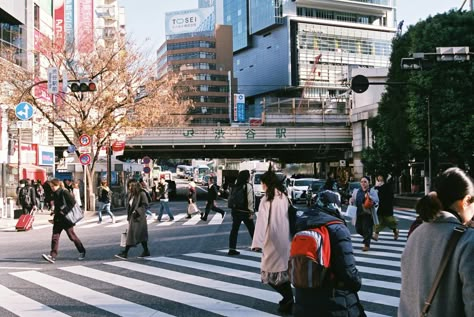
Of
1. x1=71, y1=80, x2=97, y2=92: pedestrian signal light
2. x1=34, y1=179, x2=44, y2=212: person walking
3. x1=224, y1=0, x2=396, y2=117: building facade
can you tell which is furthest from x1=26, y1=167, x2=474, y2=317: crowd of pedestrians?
x1=224, y1=0, x2=396, y2=117: building facade

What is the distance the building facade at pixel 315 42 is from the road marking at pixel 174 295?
295 feet

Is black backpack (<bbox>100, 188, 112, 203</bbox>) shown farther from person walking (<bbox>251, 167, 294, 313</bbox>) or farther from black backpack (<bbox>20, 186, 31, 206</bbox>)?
person walking (<bbox>251, 167, 294, 313</bbox>)

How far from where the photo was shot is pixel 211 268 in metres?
9.70

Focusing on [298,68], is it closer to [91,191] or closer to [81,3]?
[81,3]

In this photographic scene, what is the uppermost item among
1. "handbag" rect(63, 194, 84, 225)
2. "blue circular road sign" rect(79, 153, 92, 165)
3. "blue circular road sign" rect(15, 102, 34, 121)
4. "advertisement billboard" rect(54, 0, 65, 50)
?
"advertisement billboard" rect(54, 0, 65, 50)

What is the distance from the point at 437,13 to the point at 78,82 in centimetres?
1856

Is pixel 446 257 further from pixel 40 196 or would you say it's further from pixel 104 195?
pixel 40 196

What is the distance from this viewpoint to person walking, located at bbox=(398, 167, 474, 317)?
7.77ft

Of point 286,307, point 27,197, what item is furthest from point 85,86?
point 286,307

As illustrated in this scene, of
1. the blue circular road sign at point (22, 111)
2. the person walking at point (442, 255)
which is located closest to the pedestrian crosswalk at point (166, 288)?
the person walking at point (442, 255)

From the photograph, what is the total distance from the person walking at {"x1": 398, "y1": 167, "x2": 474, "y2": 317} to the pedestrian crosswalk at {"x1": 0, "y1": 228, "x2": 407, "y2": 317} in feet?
12.4

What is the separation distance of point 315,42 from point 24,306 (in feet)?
322

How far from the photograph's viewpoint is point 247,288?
7809mm

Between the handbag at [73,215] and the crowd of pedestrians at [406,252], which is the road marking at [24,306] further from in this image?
the handbag at [73,215]
